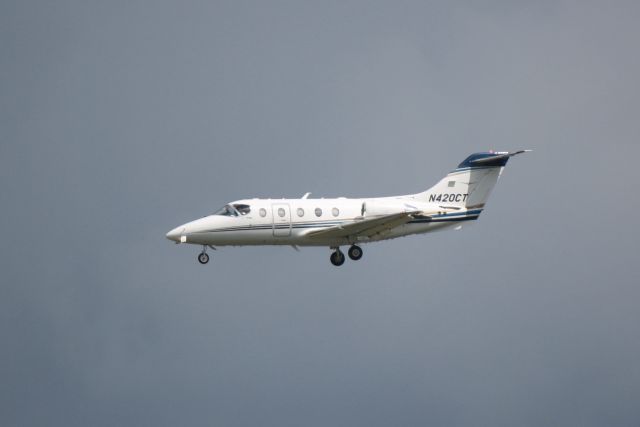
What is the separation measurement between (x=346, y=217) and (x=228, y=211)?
202 inches

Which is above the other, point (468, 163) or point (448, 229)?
point (468, 163)

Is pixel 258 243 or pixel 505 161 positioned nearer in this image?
pixel 258 243

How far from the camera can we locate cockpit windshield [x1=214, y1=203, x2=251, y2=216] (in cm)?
4088

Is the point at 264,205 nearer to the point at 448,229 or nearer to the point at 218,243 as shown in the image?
the point at 218,243

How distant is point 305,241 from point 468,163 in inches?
344

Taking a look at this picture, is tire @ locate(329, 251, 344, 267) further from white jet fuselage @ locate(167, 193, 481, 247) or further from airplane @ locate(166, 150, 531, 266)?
white jet fuselage @ locate(167, 193, 481, 247)

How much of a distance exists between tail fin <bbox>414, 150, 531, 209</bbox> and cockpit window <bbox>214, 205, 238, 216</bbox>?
28.2 feet

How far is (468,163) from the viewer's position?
44.3 metres

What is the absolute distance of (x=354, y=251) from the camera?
140ft

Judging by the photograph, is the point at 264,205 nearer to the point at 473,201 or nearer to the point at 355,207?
the point at 355,207

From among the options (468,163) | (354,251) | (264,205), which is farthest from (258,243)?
(468,163)

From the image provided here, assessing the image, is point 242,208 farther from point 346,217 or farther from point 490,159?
point 490,159

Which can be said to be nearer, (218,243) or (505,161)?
(218,243)

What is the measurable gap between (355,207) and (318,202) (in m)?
1.64
